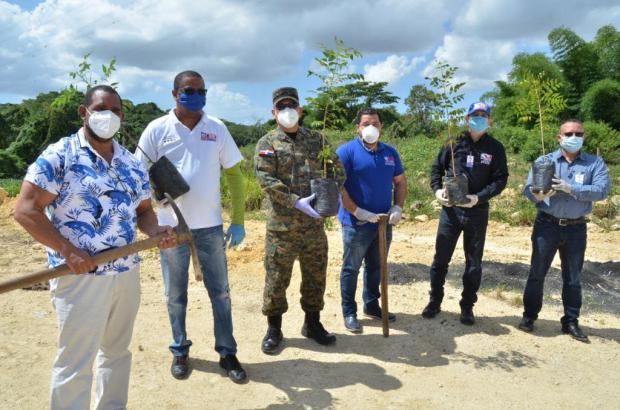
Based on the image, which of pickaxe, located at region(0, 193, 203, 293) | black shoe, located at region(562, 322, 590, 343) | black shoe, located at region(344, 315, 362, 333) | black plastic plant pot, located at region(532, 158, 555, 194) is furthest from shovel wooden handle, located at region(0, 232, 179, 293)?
black shoe, located at region(562, 322, 590, 343)

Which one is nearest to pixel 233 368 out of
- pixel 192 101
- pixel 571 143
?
pixel 192 101

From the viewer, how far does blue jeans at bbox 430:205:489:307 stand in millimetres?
4336

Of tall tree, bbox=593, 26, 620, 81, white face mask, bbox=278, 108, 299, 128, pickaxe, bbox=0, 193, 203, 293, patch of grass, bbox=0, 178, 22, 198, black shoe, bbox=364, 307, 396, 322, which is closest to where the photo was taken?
pickaxe, bbox=0, 193, 203, 293

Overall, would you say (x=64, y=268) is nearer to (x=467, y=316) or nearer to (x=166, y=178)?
(x=166, y=178)

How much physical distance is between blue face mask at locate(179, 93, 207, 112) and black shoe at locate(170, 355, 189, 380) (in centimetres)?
180

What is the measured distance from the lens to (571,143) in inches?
159

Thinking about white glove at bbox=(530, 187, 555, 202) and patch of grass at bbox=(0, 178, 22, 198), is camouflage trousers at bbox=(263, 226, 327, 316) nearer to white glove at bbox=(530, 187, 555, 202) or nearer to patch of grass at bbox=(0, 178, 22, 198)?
white glove at bbox=(530, 187, 555, 202)

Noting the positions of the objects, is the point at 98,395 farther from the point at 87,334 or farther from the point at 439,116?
the point at 439,116

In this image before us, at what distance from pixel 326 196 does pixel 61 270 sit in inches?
71.7

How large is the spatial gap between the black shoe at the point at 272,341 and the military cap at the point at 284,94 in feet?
6.05

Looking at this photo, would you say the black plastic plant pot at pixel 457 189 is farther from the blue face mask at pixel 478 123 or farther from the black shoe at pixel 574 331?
the black shoe at pixel 574 331

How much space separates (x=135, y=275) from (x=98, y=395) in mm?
745

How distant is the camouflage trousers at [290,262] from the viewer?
3762 mm

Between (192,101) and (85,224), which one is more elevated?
(192,101)
